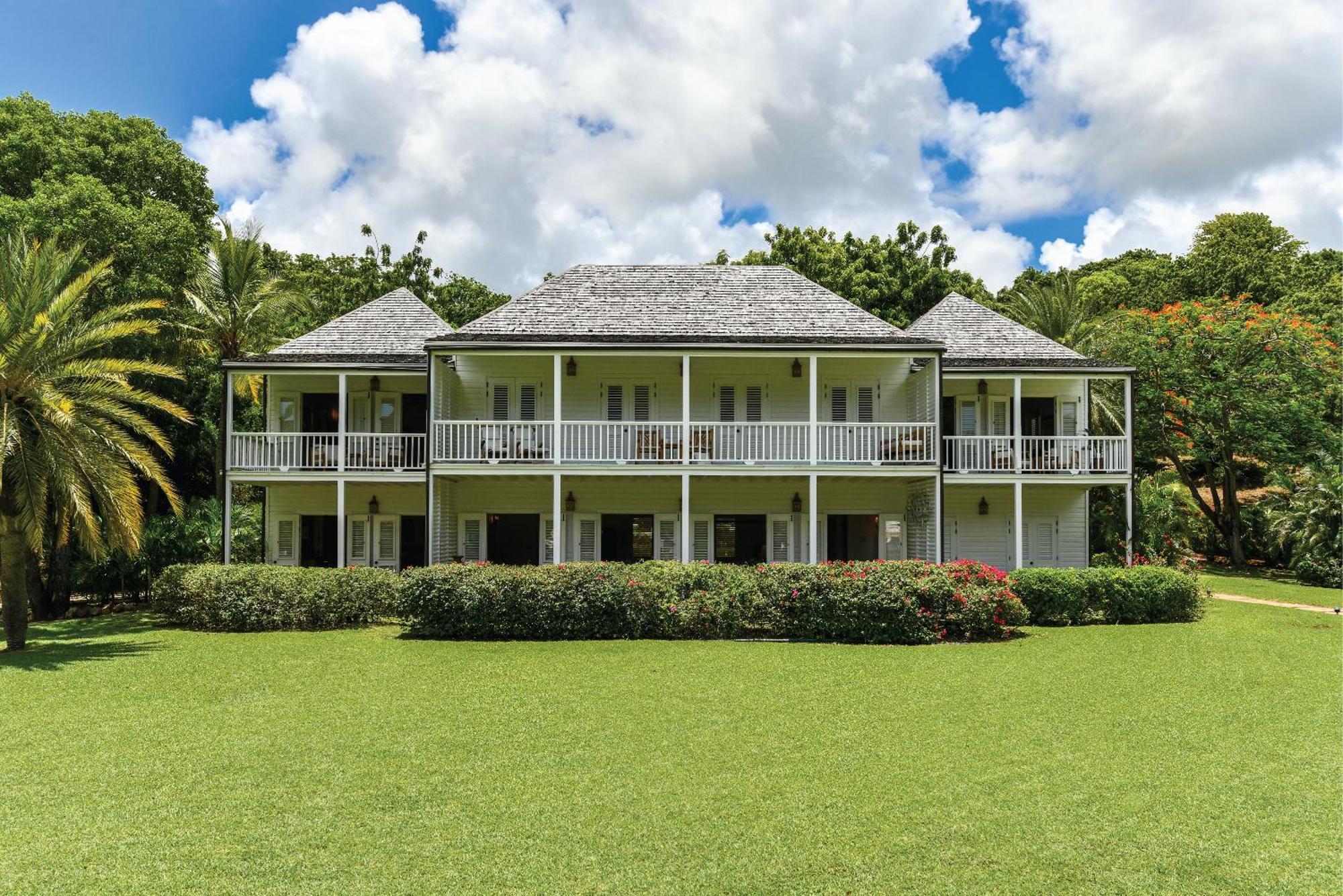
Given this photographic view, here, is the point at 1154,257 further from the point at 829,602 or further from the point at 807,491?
the point at 829,602

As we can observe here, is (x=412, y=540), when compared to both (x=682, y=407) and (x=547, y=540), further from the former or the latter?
(x=682, y=407)

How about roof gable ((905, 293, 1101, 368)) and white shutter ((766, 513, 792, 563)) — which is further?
white shutter ((766, 513, 792, 563))

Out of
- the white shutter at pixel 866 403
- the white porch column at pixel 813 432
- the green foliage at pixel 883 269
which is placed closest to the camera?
the white porch column at pixel 813 432

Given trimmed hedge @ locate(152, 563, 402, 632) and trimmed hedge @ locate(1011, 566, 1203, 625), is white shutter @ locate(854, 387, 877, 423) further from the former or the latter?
trimmed hedge @ locate(152, 563, 402, 632)

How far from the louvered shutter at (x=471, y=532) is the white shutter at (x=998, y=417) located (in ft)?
44.6

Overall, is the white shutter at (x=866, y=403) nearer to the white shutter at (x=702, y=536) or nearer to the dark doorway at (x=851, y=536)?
the dark doorway at (x=851, y=536)

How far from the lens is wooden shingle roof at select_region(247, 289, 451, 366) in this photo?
67.6 feet

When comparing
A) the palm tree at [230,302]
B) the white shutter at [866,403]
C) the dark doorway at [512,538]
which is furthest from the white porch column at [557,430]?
the palm tree at [230,302]

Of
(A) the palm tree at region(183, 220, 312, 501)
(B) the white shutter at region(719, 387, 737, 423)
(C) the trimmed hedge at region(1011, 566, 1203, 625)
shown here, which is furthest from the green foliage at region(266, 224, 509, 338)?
(C) the trimmed hedge at region(1011, 566, 1203, 625)

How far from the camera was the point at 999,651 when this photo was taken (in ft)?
45.1

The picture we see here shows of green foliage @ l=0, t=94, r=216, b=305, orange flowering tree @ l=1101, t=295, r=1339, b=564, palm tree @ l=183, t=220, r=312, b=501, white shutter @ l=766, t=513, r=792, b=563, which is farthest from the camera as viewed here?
orange flowering tree @ l=1101, t=295, r=1339, b=564

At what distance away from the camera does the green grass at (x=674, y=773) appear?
5613mm

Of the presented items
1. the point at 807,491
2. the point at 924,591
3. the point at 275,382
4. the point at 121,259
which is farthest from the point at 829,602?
the point at 121,259

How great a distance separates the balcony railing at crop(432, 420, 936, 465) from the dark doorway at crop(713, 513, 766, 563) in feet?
8.29
